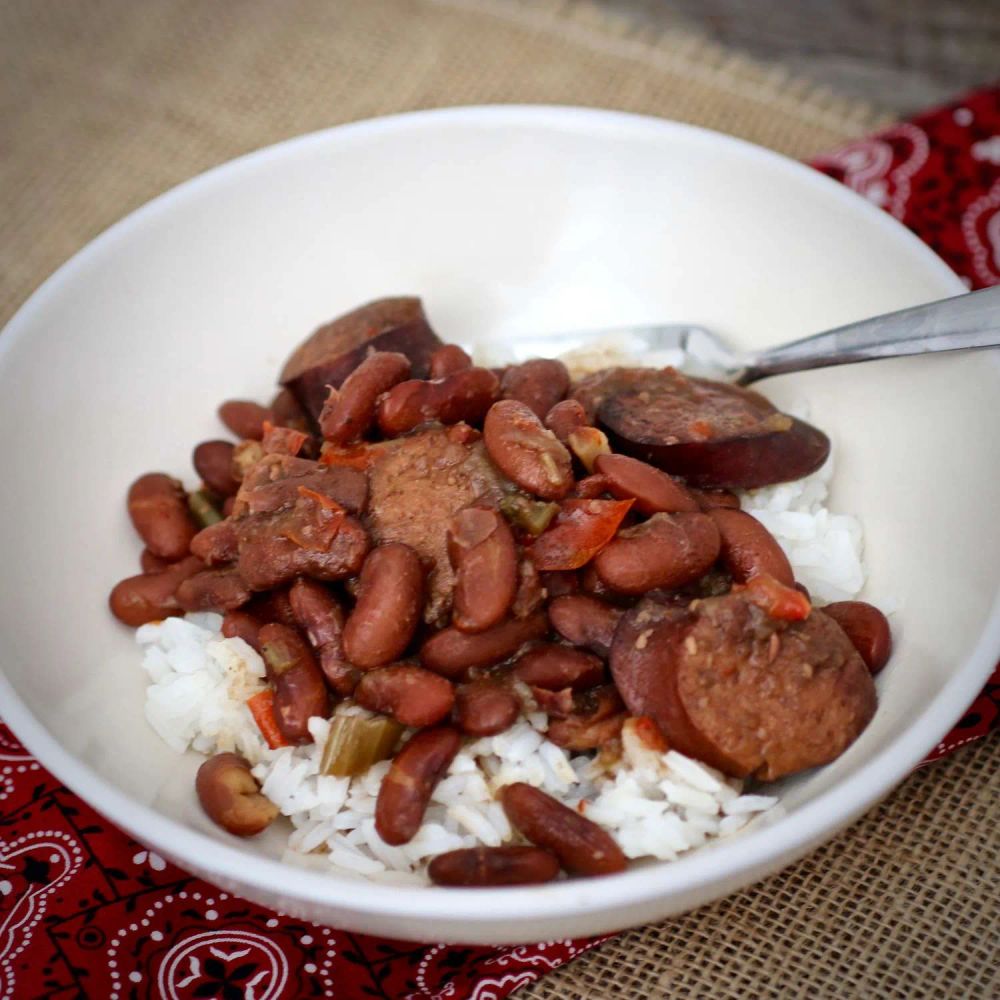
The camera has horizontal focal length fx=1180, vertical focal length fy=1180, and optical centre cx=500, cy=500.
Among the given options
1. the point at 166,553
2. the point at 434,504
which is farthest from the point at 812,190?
the point at 166,553

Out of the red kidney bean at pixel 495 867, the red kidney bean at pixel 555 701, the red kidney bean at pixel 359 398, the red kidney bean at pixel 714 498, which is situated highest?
the red kidney bean at pixel 359 398

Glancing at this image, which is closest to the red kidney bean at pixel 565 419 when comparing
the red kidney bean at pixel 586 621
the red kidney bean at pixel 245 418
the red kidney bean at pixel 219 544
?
the red kidney bean at pixel 586 621

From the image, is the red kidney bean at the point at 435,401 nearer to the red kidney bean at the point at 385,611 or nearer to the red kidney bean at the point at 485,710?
the red kidney bean at the point at 385,611

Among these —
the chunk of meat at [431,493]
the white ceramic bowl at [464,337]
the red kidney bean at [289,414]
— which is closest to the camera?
the white ceramic bowl at [464,337]

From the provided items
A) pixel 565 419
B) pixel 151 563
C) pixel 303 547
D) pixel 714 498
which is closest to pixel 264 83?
pixel 151 563

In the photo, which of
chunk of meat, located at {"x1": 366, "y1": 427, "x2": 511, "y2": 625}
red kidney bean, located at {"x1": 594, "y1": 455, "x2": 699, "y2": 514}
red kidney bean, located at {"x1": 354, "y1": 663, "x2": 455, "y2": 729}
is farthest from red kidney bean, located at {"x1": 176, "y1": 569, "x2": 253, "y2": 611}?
red kidney bean, located at {"x1": 594, "y1": 455, "x2": 699, "y2": 514}

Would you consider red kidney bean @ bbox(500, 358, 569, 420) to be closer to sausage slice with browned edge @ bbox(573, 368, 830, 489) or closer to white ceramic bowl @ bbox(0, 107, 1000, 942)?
sausage slice with browned edge @ bbox(573, 368, 830, 489)
